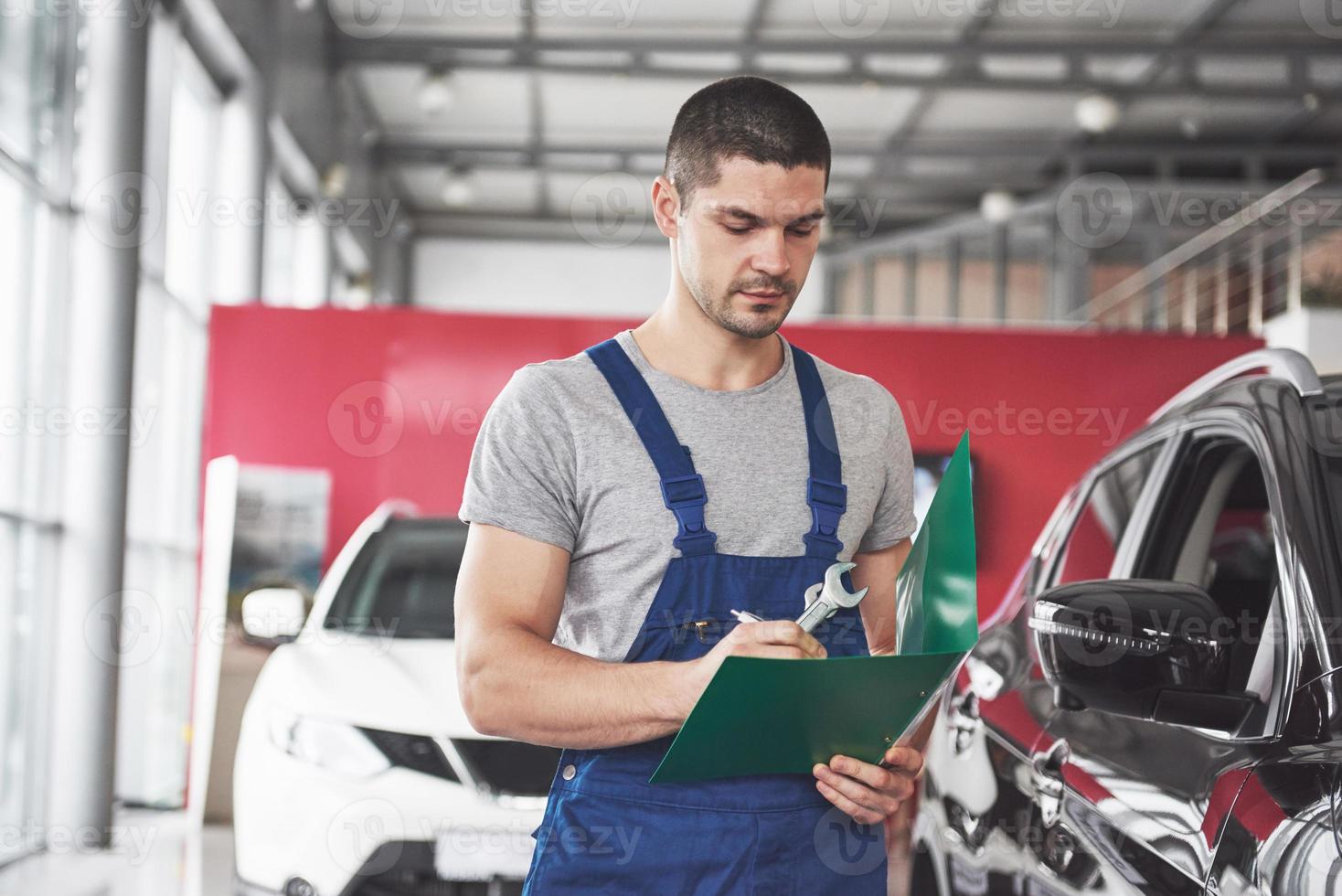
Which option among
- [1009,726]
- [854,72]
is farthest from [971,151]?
[1009,726]

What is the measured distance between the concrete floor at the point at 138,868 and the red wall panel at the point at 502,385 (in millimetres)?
1197

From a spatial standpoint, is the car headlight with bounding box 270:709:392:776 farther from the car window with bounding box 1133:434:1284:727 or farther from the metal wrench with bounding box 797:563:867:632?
the metal wrench with bounding box 797:563:867:632

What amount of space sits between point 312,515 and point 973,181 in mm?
9161

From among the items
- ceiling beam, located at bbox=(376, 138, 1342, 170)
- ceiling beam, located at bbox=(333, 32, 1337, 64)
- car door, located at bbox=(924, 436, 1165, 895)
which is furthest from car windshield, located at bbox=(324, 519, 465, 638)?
ceiling beam, located at bbox=(376, 138, 1342, 170)

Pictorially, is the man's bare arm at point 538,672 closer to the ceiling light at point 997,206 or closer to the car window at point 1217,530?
the car window at point 1217,530

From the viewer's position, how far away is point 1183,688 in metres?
1.32

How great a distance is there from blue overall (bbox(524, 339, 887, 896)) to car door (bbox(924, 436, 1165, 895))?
34 cm

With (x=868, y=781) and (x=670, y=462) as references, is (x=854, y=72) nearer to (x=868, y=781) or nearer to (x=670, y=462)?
(x=670, y=462)

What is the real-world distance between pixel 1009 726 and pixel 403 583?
2.57 metres

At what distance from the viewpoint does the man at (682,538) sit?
4.32 feet

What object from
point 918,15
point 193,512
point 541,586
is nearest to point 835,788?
point 541,586

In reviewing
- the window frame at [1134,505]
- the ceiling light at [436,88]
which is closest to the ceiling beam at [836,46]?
the ceiling light at [436,88]

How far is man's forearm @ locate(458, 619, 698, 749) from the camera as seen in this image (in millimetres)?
1274

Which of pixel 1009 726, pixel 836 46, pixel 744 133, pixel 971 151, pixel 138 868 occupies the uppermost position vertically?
pixel 836 46
